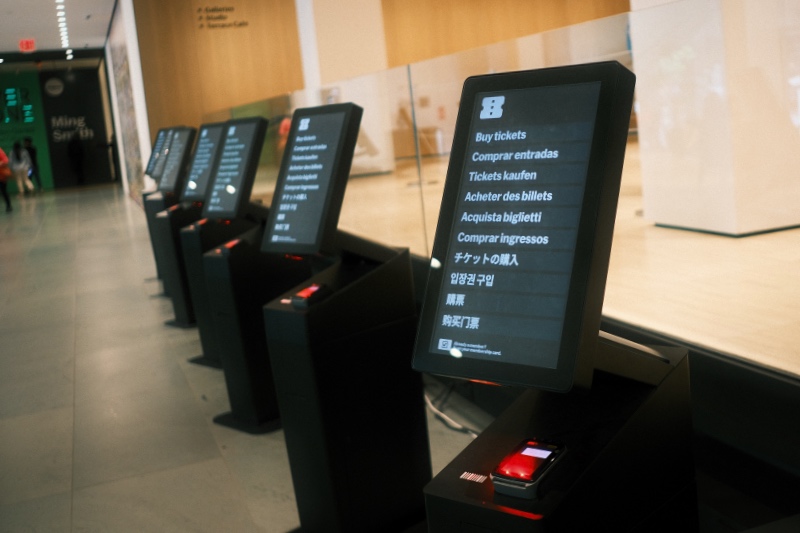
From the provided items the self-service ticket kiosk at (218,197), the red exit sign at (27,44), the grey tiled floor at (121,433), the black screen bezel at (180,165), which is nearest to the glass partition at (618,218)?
the self-service ticket kiosk at (218,197)

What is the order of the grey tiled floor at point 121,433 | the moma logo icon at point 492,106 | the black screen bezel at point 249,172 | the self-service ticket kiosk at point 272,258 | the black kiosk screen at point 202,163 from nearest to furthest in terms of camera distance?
1. the moma logo icon at point 492,106
2. the self-service ticket kiosk at point 272,258
3. the grey tiled floor at point 121,433
4. the black screen bezel at point 249,172
5. the black kiosk screen at point 202,163

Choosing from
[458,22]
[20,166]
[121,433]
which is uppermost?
[458,22]

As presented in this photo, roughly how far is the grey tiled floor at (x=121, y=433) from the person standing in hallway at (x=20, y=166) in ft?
57.2

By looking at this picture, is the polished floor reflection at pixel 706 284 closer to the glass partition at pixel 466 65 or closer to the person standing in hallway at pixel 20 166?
the glass partition at pixel 466 65

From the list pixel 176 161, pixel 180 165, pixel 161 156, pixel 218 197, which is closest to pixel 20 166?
pixel 161 156

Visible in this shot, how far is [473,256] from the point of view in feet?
4.69

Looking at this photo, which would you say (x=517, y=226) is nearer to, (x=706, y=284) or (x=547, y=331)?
(x=547, y=331)

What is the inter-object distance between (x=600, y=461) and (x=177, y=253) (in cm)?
462

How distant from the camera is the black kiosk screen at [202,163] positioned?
496 centimetres

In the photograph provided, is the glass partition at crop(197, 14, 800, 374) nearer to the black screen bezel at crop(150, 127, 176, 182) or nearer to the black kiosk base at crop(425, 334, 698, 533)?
the black kiosk base at crop(425, 334, 698, 533)

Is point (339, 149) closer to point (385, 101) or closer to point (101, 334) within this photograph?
point (385, 101)

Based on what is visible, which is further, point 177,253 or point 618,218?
point 177,253

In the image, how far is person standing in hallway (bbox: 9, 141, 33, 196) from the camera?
23156 millimetres

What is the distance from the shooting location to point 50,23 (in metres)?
17.9
